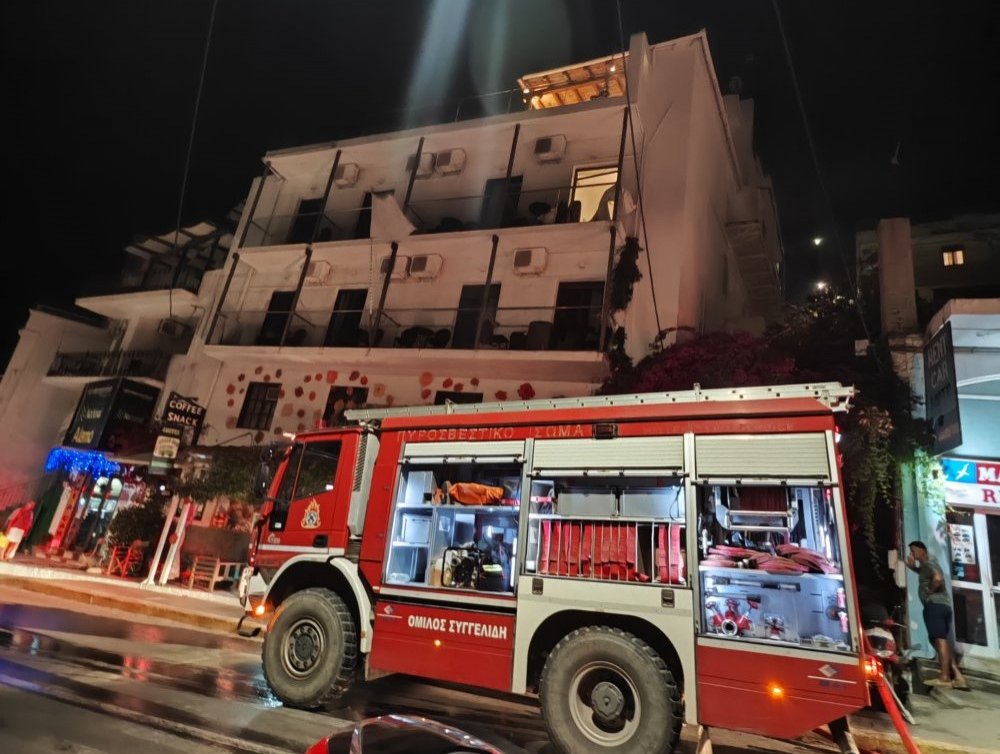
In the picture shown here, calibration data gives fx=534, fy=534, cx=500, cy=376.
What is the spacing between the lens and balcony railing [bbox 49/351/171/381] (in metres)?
19.1

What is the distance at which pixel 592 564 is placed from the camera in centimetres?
518

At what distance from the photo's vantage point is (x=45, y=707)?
507 cm

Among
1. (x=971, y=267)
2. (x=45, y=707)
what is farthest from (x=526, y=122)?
(x=971, y=267)

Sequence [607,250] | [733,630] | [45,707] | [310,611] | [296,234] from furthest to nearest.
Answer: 1. [296,234]
2. [607,250]
3. [310,611]
4. [45,707]
5. [733,630]

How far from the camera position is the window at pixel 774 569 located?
452 centimetres

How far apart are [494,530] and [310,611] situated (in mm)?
2293

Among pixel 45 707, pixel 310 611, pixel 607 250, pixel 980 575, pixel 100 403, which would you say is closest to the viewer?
pixel 45 707

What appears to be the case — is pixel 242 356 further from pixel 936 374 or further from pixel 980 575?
pixel 980 575

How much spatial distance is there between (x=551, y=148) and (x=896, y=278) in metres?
9.46

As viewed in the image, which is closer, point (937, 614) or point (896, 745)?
point (896, 745)

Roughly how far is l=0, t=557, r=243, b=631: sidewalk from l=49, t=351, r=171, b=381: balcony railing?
694cm

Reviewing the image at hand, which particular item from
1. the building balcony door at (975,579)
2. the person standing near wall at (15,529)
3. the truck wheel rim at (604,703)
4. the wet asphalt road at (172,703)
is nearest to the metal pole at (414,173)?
the wet asphalt road at (172,703)

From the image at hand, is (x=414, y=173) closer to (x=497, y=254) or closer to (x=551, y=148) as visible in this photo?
(x=497, y=254)

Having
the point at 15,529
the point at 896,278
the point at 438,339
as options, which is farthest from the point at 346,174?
the point at 896,278
